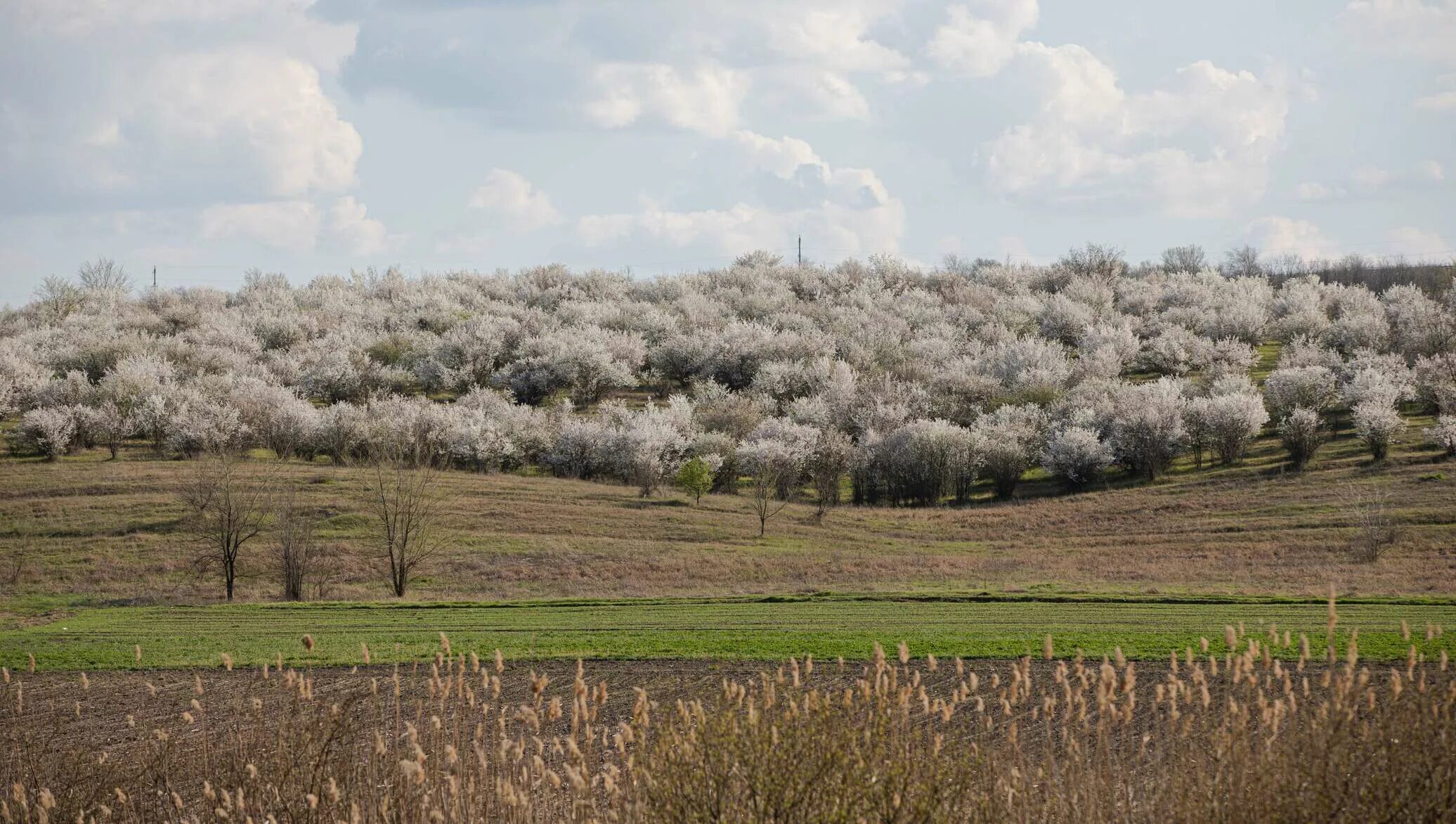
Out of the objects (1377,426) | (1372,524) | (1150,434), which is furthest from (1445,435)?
(1372,524)

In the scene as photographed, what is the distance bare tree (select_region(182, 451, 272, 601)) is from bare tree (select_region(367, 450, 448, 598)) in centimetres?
379

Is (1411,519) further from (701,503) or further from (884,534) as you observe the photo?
(701,503)

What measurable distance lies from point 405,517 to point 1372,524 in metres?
29.6

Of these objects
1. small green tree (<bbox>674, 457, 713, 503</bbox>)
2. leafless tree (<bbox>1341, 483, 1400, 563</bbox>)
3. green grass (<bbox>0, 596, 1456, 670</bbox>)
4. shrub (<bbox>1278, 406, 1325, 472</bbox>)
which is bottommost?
green grass (<bbox>0, 596, 1456, 670</bbox>)

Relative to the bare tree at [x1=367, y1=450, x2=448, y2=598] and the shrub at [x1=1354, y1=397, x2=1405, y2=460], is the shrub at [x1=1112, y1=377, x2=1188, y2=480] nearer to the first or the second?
the shrub at [x1=1354, y1=397, x2=1405, y2=460]

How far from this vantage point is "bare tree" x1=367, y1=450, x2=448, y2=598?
34531mm

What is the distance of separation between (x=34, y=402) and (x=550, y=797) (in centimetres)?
6761

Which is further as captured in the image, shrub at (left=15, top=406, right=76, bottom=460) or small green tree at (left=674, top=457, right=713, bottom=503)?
shrub at (left=15, top=406, right=76, bottom=460)

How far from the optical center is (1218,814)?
729 cm

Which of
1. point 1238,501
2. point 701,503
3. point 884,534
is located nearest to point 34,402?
point 701,503

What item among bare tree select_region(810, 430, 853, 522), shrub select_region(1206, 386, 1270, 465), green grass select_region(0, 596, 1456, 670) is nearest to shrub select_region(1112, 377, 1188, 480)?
shrub select_region(1206, 386, 1270, 465)

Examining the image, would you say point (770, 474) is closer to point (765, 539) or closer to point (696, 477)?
point (696, 477)

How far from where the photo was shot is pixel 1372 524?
36.8m

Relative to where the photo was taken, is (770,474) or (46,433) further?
(46,433)
